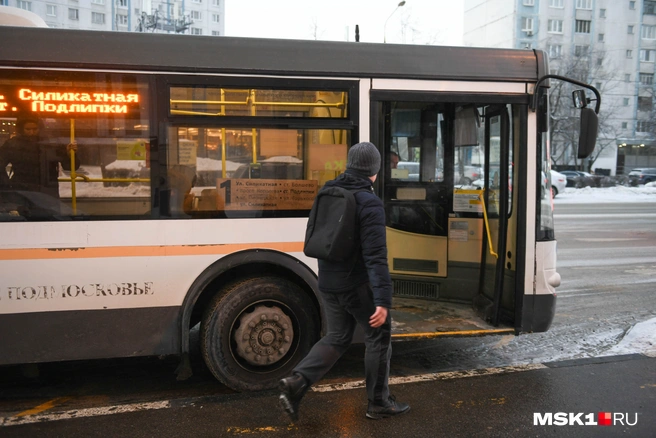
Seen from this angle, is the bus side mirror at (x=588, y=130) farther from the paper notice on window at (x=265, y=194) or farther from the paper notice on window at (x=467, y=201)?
the paper notice on window at (x=265, y=194)

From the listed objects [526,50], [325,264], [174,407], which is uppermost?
[526,50]

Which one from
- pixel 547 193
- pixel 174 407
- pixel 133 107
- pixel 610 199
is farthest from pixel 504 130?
pixel 610 199

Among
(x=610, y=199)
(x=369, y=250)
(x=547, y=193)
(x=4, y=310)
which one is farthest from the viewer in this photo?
(x=610, y=199)

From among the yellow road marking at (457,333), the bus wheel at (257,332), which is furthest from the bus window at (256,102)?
the yellow road marking at (457,333)

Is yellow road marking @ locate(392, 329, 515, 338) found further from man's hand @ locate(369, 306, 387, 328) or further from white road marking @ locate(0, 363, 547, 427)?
man's hand @ locate(369, 306, 387, 328)

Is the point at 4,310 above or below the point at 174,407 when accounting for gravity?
above

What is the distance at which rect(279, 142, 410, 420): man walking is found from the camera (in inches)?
151

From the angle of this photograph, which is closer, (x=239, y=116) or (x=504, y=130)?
(x=239, y=116)

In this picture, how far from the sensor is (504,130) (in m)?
5.58

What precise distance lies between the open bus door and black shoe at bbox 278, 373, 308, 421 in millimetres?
2322

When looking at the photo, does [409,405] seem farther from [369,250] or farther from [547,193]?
[547,193]

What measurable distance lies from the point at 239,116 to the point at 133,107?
0.79 metres

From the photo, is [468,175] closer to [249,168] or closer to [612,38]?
[249,168]

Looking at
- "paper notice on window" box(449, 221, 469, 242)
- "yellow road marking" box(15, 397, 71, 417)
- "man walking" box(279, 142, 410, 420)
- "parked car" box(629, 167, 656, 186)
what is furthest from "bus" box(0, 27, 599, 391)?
"parked car" box(629, 167, 656, 186)
